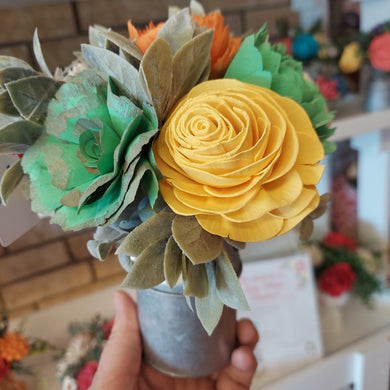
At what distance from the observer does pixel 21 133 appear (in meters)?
0.33

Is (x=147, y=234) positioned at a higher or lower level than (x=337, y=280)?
higher

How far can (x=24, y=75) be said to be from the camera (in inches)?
13.1

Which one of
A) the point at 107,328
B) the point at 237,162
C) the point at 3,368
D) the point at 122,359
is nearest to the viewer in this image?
the point at 237,162

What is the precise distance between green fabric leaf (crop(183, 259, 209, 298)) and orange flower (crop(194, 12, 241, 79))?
0.66ft

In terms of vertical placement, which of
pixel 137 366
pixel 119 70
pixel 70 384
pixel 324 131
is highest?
pixel 119 70

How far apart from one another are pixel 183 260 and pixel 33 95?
0.65ft

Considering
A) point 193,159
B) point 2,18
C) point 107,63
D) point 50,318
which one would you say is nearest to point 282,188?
point 193,159

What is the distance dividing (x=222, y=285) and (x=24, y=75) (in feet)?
0.85

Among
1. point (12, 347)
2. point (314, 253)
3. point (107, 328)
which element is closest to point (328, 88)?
point (314, 253)

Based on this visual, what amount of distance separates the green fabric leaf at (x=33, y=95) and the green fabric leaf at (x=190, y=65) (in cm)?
11

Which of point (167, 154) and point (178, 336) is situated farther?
point (178, 336)

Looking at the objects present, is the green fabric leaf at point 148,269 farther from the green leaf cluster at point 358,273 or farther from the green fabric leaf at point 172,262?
the green leaf cluster at point 358,273

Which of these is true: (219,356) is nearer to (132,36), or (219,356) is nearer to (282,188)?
(282,188)

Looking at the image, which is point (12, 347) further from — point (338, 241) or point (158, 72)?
point (338, 241)
